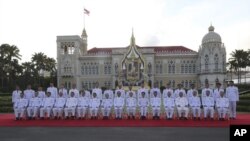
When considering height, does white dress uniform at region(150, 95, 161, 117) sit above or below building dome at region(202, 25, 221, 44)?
below

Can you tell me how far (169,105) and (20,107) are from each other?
7849 millimetres

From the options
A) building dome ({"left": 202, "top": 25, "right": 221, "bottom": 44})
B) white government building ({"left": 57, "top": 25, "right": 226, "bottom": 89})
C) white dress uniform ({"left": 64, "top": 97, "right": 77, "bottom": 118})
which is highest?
building dome ({"left": 202, "top": 25, "right": 221, "bottom": 44})

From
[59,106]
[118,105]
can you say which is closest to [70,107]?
[59,106]

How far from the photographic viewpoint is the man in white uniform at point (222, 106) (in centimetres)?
1542

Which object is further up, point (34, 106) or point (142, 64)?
point (142, 64)

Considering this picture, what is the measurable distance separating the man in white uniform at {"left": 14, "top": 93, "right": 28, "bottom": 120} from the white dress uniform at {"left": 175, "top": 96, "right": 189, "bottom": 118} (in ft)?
26.5

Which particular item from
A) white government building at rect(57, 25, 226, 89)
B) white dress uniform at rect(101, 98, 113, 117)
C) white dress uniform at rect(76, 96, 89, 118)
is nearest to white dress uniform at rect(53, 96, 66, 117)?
white dress uniform at rect(76, 96, 89, 118)

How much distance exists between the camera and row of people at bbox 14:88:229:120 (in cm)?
1602

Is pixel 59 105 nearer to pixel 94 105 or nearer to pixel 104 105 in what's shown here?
pixel 94 105

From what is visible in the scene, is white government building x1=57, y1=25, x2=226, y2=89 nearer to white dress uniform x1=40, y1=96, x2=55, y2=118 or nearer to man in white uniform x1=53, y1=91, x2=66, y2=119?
man in white uniform x1=53, y1=91, x2=66, y2=119

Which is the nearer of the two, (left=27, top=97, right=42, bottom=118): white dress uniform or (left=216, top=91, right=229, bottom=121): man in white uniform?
(left=216, top=91, right=229, bottom=121): man in white uniform

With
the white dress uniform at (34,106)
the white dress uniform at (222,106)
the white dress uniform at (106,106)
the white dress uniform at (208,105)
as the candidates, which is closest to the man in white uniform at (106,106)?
the white dress uniform at (106,106)

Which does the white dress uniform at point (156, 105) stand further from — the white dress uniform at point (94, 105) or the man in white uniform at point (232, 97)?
the man in white uniform at point (232, 97)

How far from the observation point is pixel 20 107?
1678 cm
